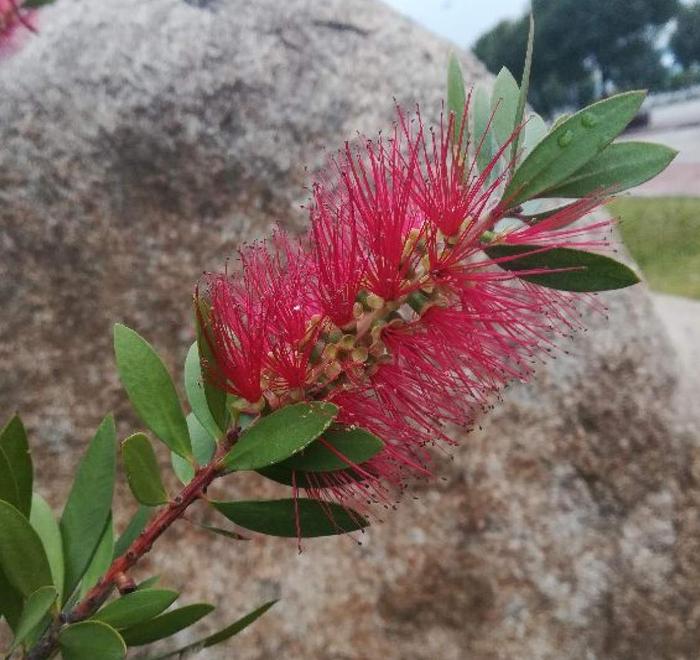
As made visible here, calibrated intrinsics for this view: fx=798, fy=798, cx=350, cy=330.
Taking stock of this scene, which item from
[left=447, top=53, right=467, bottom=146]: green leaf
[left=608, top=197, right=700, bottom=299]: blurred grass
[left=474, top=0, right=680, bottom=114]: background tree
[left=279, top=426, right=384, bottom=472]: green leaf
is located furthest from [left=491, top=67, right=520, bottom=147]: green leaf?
[left=608, top=197, right=700, bottom=299]: blurred grass

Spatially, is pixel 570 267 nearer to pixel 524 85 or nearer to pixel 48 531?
pixel 524 85

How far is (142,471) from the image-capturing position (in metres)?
0.46

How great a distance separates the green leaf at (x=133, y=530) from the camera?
60cm

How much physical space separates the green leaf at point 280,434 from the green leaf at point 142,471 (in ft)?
Result: 0.19

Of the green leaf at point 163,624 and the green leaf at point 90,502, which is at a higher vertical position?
the green leaf at point 90,502

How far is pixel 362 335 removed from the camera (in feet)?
1.38

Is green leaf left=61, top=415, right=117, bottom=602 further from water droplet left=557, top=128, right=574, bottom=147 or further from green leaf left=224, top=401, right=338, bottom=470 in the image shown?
water droplet left=557, top=128, right=574, bottom=147

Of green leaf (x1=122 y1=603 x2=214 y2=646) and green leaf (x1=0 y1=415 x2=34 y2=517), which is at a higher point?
green leaf (x1=0 y1=415 x2=34 y2=517)

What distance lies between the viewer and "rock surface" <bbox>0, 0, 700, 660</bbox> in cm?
136

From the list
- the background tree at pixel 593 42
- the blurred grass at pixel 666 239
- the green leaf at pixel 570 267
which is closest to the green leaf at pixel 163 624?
the green leaf at pixel 570 267

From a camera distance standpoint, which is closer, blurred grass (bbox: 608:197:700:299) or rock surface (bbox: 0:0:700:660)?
rock surface (bbox: 0:0:700:660)

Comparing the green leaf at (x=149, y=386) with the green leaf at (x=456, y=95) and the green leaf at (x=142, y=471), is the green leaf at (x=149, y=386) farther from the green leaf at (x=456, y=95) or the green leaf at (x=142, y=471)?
the green leaf at (x=456, y=95)

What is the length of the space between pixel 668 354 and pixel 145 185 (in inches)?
39.5

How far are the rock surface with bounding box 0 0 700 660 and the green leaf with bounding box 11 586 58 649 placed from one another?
912 millimetres
